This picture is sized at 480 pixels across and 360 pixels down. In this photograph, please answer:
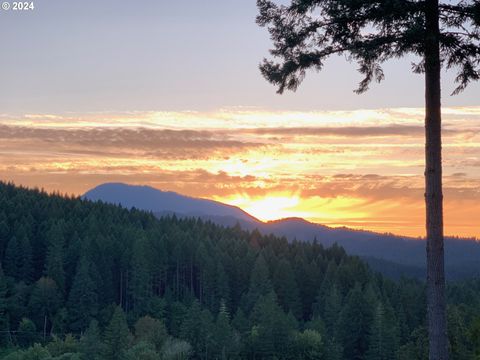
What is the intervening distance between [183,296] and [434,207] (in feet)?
401

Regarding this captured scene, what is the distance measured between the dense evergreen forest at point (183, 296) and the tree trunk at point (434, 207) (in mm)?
58947

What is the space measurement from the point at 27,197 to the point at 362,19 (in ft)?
558

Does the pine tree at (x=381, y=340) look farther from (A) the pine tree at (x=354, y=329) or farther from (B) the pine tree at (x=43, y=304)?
(B) the pine tree at (x=43, y=304)

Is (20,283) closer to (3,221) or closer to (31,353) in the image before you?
(3,221)

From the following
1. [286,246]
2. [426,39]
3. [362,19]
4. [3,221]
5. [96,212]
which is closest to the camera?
[426,39]

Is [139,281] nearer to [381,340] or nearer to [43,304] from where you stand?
[43,304]

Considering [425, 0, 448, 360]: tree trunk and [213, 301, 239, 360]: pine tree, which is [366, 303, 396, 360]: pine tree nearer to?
[213, 301, 239, 360]: pine tree

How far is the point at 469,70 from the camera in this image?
68.2 feet

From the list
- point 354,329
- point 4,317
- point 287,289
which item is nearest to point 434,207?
point 354,329

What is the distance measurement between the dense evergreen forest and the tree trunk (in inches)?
2321

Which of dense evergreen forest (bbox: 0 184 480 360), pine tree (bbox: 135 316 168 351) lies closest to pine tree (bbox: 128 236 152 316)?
dense evergreen forest (bbox: 0 184 480 360)

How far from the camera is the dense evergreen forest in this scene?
87875 millimetres

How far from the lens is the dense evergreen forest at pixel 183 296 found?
87.9 m

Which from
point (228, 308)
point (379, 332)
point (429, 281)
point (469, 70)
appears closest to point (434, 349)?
point (429, 281)
